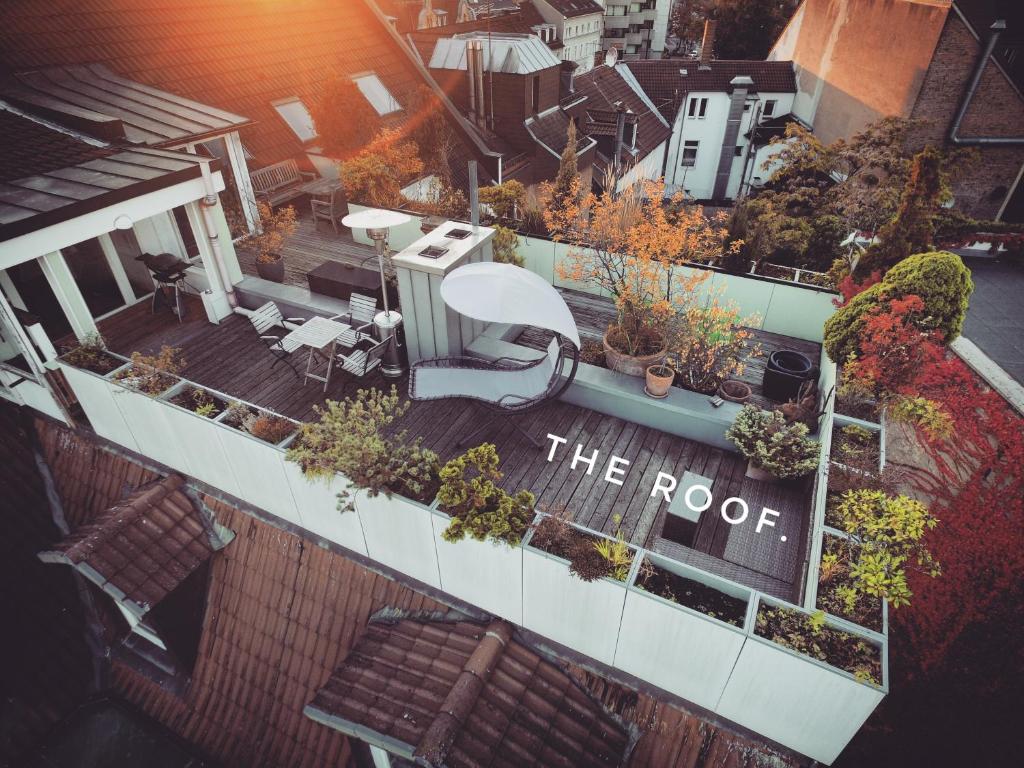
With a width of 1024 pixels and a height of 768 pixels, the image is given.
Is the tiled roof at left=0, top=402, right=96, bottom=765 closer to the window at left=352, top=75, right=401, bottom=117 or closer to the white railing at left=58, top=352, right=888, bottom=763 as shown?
the white railing at left=58, top=352, right=888, bottom=763

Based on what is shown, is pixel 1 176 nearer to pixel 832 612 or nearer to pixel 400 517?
pixel 400 517

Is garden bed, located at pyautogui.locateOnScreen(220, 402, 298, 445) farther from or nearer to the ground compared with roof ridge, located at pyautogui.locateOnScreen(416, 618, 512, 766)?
farther from the ground

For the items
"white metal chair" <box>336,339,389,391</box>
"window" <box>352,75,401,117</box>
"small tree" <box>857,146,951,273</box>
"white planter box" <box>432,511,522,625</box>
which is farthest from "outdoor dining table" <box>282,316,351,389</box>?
"window" <box>352,75,401,117</box>

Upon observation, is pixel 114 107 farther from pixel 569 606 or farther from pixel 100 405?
pixel 569 606

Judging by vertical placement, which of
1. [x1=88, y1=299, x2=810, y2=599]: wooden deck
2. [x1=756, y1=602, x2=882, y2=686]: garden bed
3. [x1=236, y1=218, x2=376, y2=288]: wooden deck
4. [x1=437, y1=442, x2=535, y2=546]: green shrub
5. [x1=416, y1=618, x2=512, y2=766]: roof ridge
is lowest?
[x1=416, y1=618, x2=512, y2=766]: roof ridge

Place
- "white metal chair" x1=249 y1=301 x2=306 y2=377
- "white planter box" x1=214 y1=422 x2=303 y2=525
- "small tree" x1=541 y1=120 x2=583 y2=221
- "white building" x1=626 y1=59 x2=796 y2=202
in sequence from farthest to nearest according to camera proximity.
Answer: "white building" x1=626 y1=59 x2=796 y2=202 → "small tree" x1=541 y1=120 x2=583 y2=221 → "white metal chair" x1=249 y1=301 x2=306 y2=377 → "white planter box" x1=214 y1=422 x2=303 y2=525

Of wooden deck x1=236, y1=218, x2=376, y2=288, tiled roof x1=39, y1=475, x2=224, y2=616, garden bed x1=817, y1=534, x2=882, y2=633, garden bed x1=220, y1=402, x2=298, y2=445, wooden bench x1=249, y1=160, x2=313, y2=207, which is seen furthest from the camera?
wooden bench x1=249, y1=160, x2=313, y2=207

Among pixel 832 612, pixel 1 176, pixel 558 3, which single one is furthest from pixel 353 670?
pixel 558 3
